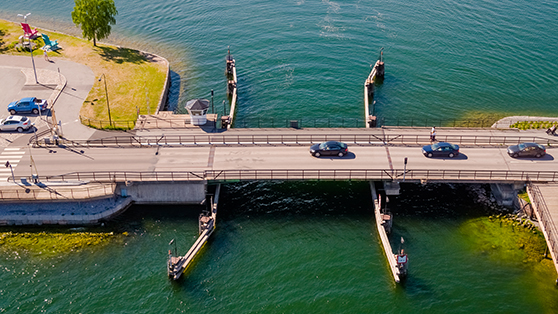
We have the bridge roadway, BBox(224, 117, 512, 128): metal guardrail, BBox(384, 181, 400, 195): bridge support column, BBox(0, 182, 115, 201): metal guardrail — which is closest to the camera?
BBox(0, 182, 115, 201): metal guardrail

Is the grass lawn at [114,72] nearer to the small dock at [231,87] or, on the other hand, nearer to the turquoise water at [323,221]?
the turquoise water at [323,221]

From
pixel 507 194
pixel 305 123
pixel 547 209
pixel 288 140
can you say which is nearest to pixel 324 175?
pixel 288 140

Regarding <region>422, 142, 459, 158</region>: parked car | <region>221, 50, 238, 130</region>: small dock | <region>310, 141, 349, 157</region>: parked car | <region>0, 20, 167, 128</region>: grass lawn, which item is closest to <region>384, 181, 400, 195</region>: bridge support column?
<region>422, 142, 459, 158</region>: parked car

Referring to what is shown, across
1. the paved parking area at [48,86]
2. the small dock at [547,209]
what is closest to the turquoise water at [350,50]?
the paved parking area at [48,86]

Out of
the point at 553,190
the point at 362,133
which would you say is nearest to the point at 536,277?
the point at 553,190

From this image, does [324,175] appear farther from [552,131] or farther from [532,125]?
[532,125]

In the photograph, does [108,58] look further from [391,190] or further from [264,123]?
[391,190]

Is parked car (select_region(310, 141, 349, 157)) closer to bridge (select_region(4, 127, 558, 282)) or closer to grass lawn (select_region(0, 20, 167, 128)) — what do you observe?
bridge (select_region(4, 127, 558, 282))
